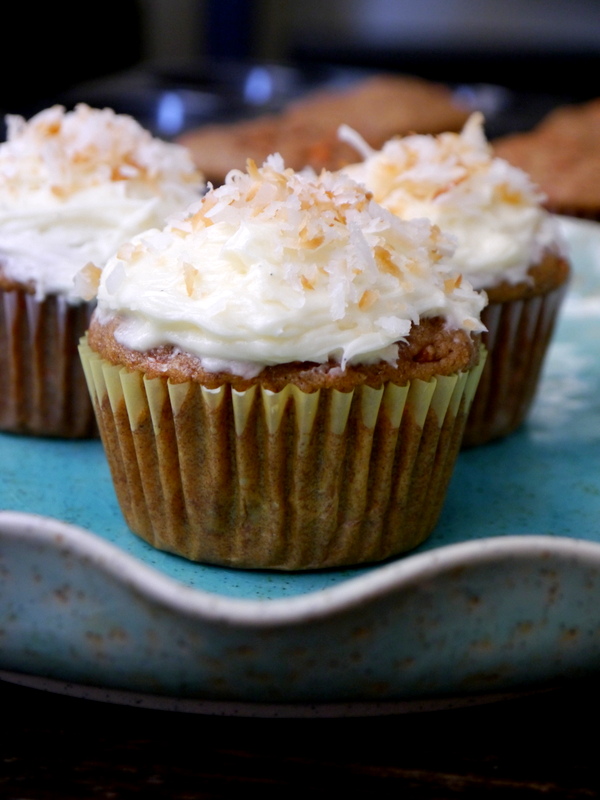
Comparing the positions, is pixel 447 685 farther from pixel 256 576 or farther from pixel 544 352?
pixel 544 352

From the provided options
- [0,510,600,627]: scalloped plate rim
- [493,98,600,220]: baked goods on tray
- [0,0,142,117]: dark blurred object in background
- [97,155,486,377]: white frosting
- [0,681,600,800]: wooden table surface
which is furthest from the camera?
[0,0,142,117]: dark blurred object in background

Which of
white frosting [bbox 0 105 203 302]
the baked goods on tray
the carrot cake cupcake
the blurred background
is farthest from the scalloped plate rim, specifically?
the blurred background

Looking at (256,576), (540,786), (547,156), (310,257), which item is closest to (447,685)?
(540,786)

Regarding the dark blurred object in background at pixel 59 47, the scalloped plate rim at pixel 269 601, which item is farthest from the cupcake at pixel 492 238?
the dark blurred object in background at pixel 59 47

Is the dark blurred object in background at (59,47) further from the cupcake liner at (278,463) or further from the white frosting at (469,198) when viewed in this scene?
the cupcake liner at (278,463)

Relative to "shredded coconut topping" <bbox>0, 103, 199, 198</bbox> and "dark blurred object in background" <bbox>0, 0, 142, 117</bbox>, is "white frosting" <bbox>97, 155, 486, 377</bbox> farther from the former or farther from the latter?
"dark blurred object in background" <bbox>0, 0, 142, 117</bbox>

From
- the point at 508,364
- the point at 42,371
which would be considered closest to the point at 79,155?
the point at 42,371
